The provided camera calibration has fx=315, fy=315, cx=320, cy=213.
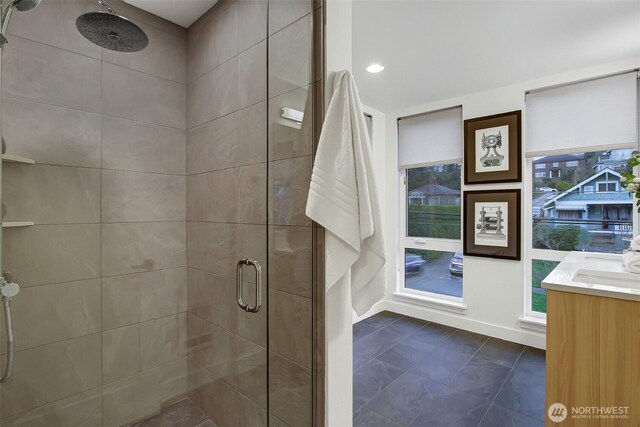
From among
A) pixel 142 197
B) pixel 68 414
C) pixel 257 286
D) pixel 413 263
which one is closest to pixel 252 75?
pixel 142 197

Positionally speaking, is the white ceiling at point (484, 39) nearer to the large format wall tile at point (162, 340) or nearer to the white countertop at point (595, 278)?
the white countertop at point (595, 278)

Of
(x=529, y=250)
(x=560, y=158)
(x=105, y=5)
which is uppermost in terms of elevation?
(x=105, y=5)

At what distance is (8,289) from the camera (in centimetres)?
121

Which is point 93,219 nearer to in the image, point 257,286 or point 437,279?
point 257,286

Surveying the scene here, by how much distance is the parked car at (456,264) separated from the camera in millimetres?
3520

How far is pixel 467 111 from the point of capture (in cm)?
332

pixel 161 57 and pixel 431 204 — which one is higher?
pixel 161 57

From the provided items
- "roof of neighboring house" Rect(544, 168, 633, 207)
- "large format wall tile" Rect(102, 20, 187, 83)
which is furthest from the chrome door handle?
"roof of neighboring house" Rect(544, 168, 633, 207)

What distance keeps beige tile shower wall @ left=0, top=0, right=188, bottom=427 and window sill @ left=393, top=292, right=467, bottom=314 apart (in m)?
2.79

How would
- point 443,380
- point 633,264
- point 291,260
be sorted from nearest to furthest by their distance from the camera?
1. point 291,260
2. point 633,264
3. point 443,380

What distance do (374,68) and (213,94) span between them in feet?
5.21

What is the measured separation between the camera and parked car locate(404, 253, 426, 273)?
3.89m

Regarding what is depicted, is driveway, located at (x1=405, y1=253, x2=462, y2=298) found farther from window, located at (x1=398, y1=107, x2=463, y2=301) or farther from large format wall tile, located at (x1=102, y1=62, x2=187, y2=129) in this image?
large format wall tile, located at (x1=102, y1=62, x2=187, y2=129)

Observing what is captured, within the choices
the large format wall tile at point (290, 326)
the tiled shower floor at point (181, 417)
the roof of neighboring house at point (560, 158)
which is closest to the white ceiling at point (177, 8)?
the large format wall tile at point (290, 326)
